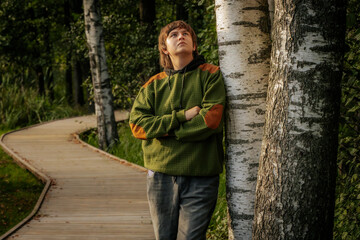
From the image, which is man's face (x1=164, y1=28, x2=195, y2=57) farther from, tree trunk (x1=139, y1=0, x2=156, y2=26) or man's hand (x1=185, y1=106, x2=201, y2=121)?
tree trunk (x1=139, y1=0, x2=156, y2=26)

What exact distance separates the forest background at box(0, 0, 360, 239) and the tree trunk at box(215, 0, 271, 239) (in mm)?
501

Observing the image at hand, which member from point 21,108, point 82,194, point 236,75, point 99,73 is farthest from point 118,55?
point 236,75

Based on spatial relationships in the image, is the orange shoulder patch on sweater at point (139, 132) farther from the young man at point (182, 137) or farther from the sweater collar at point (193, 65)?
the sweater collar at point (193, 65)

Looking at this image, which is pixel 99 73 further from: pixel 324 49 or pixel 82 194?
pixel 324 49

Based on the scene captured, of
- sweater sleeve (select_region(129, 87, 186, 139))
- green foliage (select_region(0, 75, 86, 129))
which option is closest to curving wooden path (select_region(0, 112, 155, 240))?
sweater sleeve (select_region(129, 87, 186, 139))

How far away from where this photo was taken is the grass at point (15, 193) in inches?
249

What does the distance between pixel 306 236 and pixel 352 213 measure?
876 mm

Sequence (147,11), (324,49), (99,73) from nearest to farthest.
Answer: (324,49)
(99,73)
(147,11)

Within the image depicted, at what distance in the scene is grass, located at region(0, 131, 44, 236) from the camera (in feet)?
20.8

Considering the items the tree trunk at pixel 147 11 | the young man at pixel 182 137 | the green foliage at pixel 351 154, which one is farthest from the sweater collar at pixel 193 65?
the tree trunk at pixel 147 11

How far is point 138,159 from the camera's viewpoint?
9.18 metres

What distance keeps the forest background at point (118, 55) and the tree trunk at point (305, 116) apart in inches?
12.4

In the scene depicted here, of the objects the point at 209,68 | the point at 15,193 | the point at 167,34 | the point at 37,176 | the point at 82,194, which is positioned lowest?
the point at 15,193

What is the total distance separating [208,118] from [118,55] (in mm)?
10208
